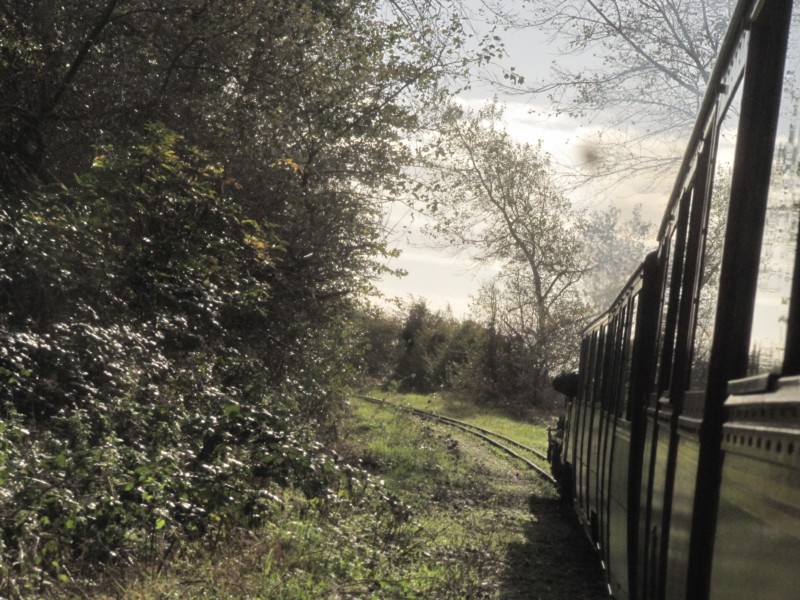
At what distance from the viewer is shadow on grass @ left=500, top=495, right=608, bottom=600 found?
9023mm

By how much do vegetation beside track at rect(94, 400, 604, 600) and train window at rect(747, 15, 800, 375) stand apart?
4.55m

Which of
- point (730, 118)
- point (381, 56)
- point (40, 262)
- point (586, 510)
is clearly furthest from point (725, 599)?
point (381, 56)

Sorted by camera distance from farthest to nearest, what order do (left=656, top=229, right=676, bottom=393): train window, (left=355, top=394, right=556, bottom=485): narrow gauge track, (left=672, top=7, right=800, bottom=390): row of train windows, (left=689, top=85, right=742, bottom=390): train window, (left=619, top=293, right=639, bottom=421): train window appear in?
(left=355, top=394, right=556, bottom=485): narrow gauge track → (left=619, top=293, right=639, bottom=421): train window → (left=656, top=229, right=676, bottom=393): train window → (left=689, top=85, right=742, bottom=390): train window → (left=672, top=7, right=800, bottom=390): row of train windows

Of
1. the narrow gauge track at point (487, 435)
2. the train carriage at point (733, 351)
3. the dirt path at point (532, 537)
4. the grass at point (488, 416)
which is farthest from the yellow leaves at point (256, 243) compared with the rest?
the grass at point (488, 416)

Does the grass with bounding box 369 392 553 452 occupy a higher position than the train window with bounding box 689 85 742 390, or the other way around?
the train window with bounding box 689 85 742 390

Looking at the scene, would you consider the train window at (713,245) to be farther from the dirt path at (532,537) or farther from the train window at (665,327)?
the dirt path at (532,537)

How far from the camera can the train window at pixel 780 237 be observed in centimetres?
251

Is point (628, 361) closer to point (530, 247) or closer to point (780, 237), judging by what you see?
point (780, 237)

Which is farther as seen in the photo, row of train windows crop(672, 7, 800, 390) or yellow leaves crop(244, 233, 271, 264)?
yellow leaves crop(244, 233, 271, 264)

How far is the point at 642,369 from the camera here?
6.42m

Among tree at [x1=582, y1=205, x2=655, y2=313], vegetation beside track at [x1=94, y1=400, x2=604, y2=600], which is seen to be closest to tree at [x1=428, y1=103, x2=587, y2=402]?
tree at [x1=582, y1=205, x2=655, y2=313]

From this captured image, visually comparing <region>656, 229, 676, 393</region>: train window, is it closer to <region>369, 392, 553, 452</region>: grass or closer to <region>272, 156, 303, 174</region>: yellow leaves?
A: <region>272, 156, 303, 174</region>: yellow leaves

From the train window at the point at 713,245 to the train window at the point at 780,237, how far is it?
0.48 m

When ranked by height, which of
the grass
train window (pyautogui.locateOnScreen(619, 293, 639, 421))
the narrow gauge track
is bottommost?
the narrow gauge track
